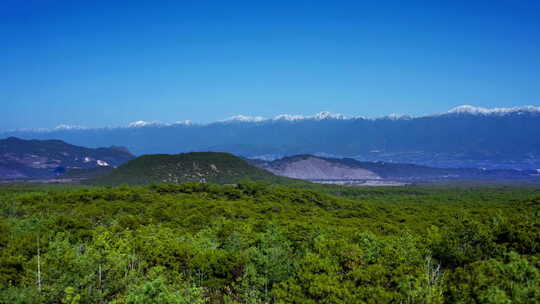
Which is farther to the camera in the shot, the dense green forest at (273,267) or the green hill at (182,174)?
the green hill at (182,174)

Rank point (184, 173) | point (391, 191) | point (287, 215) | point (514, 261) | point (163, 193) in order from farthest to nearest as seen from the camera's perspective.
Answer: point (184, 173) < point (391, 191) < point (163, 193) < point (287, 215) < point (514, 261)

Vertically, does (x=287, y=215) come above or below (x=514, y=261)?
below

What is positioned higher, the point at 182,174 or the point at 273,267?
the point at 273,267

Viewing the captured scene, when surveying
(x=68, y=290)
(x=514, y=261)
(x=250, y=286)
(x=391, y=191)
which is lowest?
(x=391, y=191)

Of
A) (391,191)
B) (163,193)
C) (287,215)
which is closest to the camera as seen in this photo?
(287,215)

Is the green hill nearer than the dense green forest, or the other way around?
the dense green forest

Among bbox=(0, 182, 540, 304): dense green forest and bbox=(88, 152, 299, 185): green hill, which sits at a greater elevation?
bbox=(0, 182, 540, 304): dense green forest

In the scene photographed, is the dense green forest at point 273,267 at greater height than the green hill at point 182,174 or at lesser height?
greater

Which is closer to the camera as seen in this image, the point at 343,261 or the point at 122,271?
the point at 343,261

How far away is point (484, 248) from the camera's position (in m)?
32.4

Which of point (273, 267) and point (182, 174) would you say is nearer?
point (273, 267)

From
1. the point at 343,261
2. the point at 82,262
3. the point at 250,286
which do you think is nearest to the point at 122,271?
Answer: the point at 82,262

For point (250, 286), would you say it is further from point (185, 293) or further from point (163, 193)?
point (163, 193)

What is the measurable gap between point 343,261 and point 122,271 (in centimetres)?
1574
